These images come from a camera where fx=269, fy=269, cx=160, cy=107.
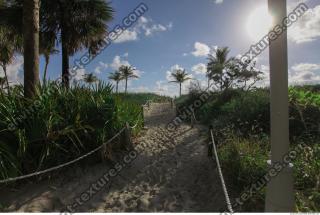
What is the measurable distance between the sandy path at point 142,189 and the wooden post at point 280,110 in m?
1.46

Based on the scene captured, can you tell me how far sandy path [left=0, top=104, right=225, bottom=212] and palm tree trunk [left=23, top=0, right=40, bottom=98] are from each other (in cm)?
197

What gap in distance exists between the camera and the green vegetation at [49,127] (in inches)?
188

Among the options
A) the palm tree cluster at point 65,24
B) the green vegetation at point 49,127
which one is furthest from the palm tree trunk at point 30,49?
the palm tree cluster at point 65,24

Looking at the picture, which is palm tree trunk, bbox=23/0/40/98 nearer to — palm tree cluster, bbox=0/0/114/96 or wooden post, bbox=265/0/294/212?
palm tree cluster, bbox=0/0/114/96

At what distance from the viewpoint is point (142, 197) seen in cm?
438

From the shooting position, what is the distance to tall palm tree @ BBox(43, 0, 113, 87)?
35.1 feet

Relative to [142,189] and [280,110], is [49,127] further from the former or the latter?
[280,110]

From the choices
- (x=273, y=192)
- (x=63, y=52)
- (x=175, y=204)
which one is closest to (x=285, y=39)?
(x=273, y=192)

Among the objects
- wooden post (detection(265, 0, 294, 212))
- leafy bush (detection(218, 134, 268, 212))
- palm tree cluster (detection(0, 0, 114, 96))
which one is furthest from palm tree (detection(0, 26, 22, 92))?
wooden post (detection(265, 0, 294, 212))

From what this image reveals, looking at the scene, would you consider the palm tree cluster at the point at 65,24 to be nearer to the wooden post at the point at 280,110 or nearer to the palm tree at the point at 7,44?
the palm tree at the point at 7,44

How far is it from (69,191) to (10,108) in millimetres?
2019

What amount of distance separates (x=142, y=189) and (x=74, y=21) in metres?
8.47

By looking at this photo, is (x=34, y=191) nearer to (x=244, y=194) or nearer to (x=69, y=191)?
(x=69, y=191)

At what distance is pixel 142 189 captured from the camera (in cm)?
473
